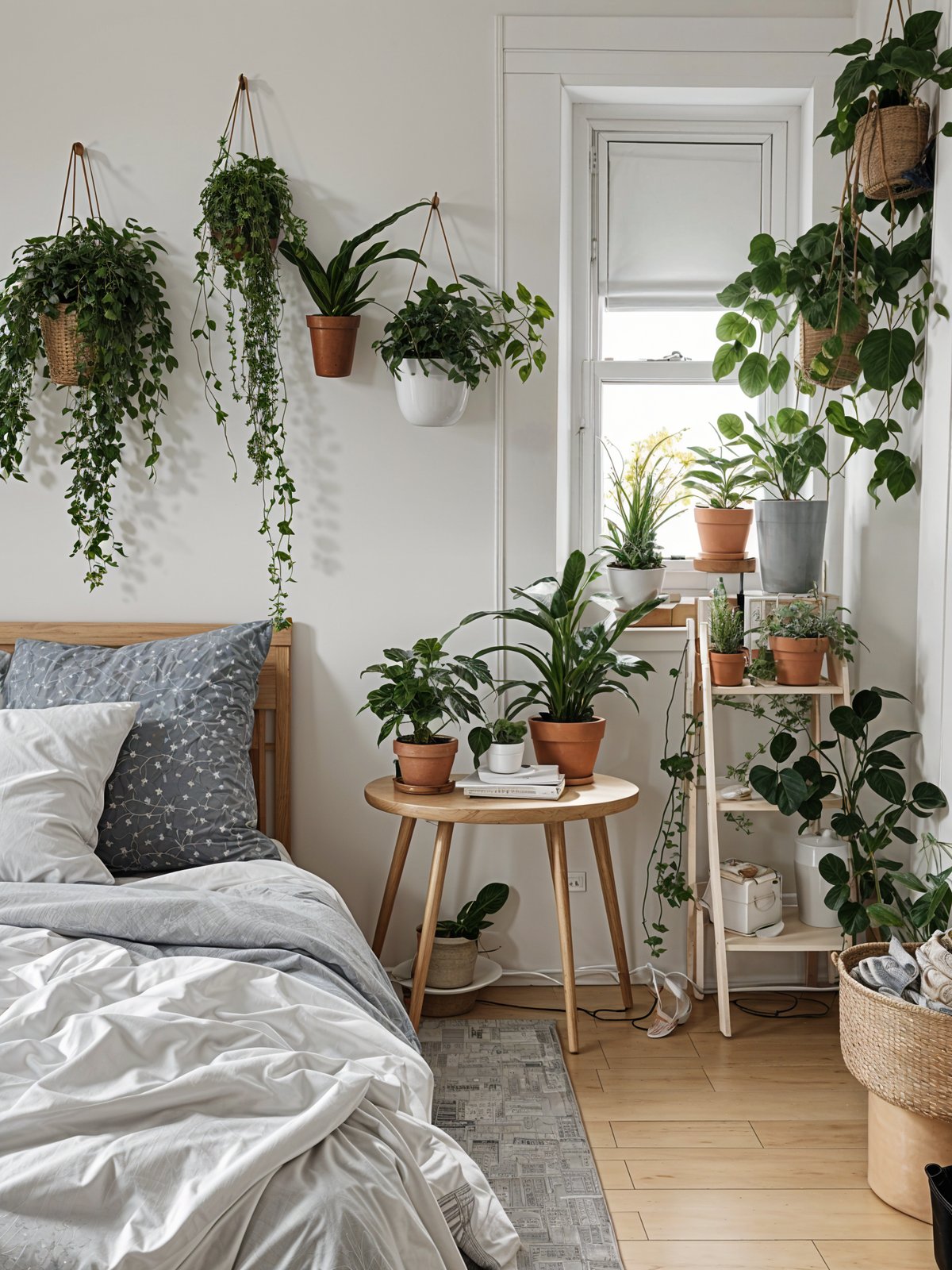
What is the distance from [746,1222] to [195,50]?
3006 millimetres

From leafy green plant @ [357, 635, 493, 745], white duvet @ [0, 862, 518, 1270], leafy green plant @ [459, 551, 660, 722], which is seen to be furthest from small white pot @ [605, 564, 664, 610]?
white duvet @ [0, 862, 518, 1270]

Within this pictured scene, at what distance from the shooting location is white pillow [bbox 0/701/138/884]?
2250mm

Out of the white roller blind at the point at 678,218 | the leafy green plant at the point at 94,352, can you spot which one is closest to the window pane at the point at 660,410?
the white roller blind at the point at 678,218

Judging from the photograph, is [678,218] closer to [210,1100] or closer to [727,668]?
[727,668]

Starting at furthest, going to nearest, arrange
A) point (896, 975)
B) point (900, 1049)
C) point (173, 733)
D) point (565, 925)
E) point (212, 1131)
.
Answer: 1. point (565, 925)
2. point (173, 733)
3. point (896, 975)
4. point (900, 1049)
5. point (212, 1131)

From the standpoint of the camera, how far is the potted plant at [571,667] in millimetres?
2863

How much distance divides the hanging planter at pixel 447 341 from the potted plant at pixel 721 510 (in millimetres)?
572

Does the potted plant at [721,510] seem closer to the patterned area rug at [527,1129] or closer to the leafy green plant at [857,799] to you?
the leafy green plant at [857,799]

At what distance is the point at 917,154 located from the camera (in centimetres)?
258

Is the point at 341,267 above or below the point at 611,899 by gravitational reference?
above

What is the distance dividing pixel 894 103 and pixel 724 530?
111 centimetres

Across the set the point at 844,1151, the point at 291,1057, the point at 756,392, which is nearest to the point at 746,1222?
the point at 844,1151

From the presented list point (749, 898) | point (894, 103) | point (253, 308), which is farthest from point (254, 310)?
point (749, 898)

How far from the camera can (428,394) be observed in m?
2.85
